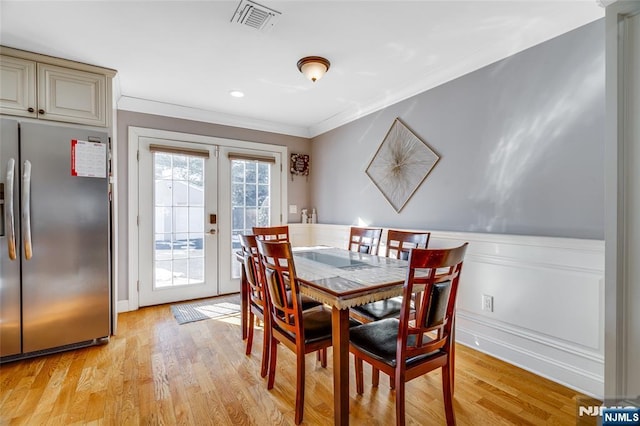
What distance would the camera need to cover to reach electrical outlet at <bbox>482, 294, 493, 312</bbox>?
2325 millimetres

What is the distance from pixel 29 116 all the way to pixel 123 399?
223cm

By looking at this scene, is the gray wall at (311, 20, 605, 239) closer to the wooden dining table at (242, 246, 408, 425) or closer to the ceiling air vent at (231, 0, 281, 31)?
the wooden dining table at (242, 246, 408, 425)

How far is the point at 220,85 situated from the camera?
3029mm

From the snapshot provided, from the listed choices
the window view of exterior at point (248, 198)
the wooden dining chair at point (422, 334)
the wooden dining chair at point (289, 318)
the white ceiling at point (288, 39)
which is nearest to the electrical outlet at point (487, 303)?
the wooden dining chair at point (422, 334)

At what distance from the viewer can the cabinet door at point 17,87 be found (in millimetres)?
2260

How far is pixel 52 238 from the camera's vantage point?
2.32 meters

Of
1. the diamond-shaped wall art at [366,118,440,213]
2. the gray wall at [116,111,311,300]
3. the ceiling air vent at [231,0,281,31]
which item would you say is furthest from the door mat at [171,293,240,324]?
the ceiling air vent at [231,0,281,31]

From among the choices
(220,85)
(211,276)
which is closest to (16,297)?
(211,276)

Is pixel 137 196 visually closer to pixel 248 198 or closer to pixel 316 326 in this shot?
pixel 248 198

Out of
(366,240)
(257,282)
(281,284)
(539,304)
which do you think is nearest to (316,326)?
(281,284)

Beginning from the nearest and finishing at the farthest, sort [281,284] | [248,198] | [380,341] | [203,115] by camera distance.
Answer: [380,341], [281,284], [203,115], [248,198]

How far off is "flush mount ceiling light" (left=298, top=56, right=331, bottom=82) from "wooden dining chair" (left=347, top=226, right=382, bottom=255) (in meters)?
1.46

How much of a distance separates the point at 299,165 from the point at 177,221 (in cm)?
187

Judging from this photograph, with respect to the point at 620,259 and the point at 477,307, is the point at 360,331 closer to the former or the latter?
the point at 620,259
